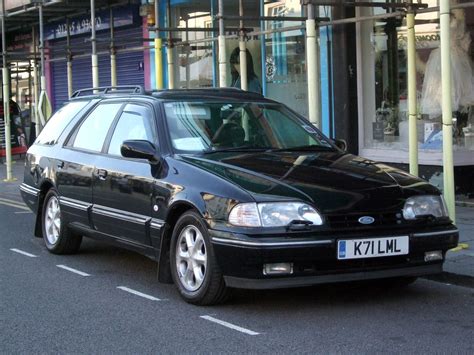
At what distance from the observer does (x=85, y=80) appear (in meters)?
19.1

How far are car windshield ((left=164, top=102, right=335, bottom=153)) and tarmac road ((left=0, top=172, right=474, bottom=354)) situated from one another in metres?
1.25

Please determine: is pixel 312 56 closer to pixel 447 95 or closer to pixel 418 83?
pixel 447 95

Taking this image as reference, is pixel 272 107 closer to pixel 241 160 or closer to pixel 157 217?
pixel 241 160

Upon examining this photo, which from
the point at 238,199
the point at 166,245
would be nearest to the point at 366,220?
the point at 238,199

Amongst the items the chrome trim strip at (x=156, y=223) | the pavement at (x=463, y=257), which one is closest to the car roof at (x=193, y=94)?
the chrome trim strip at (x=156, y=223)

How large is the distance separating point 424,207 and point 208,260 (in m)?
1.68

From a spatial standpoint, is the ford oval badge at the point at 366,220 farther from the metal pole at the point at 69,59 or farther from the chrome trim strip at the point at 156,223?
the metal pole at the point at 69,59

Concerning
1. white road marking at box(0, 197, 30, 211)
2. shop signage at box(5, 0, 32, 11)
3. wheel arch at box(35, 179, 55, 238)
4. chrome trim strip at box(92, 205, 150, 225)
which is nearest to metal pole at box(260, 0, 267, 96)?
white road marking at box(0, 197, 30, 211)

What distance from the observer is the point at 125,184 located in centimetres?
656

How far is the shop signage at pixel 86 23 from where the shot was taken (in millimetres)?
16531

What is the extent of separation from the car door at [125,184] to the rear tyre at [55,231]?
943 mm

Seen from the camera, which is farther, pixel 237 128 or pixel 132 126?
pixel 132 126

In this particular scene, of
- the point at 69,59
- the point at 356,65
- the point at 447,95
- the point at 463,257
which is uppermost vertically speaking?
the point at 69,59

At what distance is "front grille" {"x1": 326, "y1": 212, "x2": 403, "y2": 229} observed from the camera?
533cm
